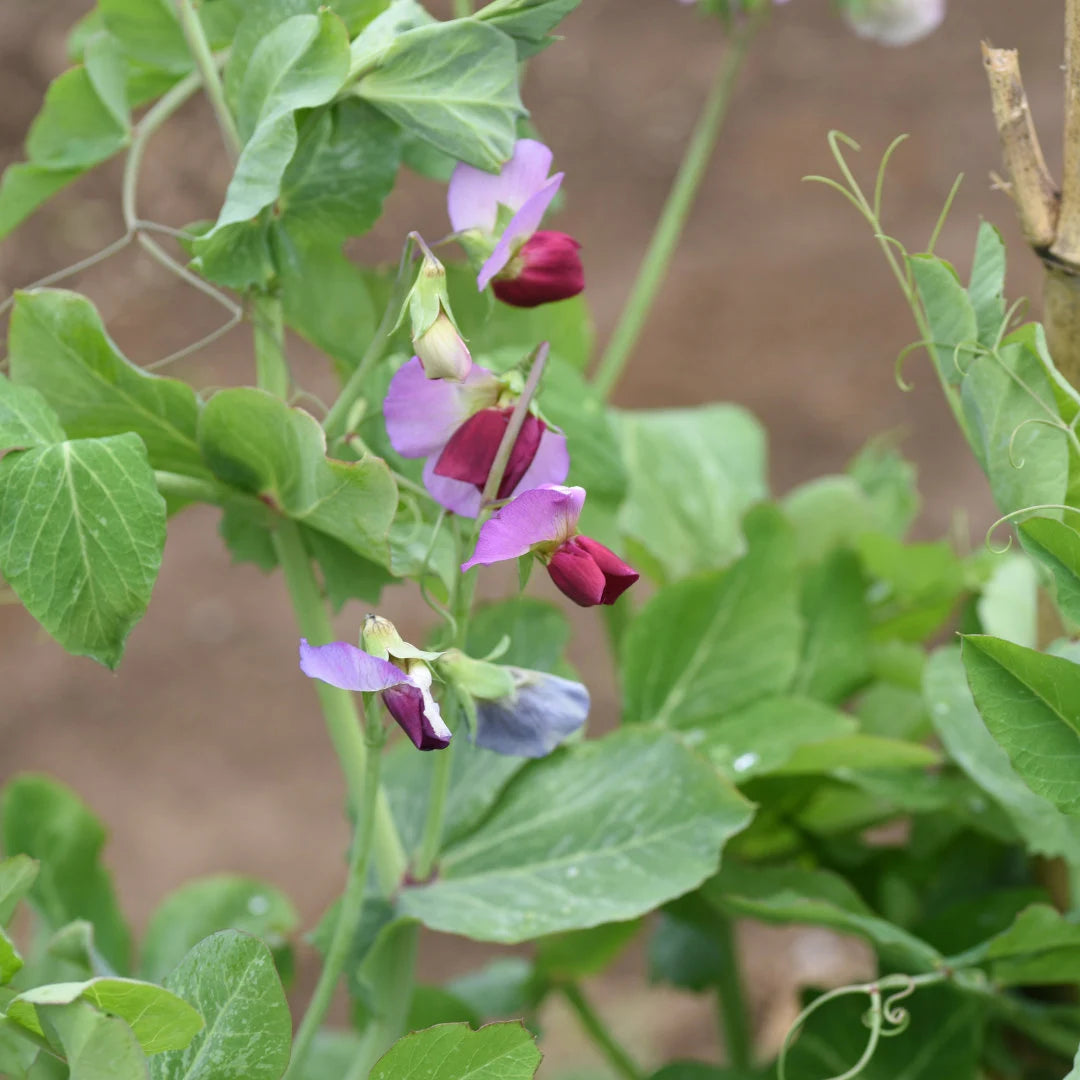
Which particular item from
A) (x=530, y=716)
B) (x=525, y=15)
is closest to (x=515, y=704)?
(x=530, y=716)

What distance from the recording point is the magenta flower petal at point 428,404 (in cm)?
38

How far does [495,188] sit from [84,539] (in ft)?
0.54

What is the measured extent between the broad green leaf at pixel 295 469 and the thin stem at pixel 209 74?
3.5 inches

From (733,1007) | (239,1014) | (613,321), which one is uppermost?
(239,1014)

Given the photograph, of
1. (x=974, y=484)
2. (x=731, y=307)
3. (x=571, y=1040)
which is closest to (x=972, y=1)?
(x=731, y=307)

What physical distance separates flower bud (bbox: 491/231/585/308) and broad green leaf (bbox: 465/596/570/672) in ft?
0.52

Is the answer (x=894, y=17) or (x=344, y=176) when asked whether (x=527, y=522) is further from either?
(x=894, y=17)

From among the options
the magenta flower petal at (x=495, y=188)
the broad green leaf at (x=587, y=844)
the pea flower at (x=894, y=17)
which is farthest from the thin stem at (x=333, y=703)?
the pea flower at (x=894, y=17)

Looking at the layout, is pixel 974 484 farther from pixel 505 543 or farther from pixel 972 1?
pixel 505 543

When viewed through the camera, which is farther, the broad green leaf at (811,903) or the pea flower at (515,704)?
the broad green leaf at (811,903)

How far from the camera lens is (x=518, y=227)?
388mm

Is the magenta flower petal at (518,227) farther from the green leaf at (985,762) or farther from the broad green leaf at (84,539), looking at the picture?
the green leaf at (985,762)

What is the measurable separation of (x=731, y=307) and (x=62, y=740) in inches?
45.3

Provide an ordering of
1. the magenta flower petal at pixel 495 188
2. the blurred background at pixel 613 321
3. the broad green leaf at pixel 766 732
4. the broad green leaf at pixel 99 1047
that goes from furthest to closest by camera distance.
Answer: the blurred background at pixel 613 321
the broad green leaf at pixel 766 732
the magenta flower petal at pixel 495 188
the broad green leaf at pixel 99 1047
